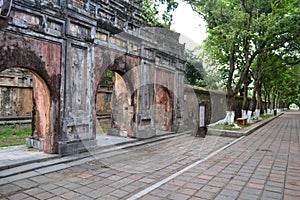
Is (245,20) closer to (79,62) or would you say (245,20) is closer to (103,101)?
(103,101)

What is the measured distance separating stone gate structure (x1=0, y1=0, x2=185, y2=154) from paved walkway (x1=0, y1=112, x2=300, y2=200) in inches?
46.6

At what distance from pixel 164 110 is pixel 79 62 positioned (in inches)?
233

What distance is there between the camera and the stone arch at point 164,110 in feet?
36.7

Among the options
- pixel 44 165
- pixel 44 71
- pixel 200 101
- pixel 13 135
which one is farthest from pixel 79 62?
pixel 200 101

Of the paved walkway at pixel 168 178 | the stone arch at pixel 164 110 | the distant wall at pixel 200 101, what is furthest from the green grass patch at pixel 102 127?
the distant wall at pixel 200 101

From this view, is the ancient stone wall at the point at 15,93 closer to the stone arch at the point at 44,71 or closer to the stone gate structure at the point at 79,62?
the stone gate structure at the point at 79,62

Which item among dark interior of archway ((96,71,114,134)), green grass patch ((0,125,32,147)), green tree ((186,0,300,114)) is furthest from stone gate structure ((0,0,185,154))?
dark interior of archway ((96,71,114,134))

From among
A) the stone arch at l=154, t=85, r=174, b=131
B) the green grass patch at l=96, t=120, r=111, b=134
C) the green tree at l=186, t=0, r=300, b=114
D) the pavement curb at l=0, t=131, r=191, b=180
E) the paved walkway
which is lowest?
the paved walkway

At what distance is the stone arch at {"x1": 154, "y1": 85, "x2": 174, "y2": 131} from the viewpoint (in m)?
11.2

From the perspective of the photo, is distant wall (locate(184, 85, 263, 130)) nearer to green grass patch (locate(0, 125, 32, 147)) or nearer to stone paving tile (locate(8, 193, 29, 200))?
green grass patch (locate(0, 125, 32, 147))

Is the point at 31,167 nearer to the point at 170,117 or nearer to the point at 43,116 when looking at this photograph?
the point at 43,116

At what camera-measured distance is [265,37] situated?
12336mm

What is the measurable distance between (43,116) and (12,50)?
1.83 m

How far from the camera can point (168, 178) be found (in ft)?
15.5
